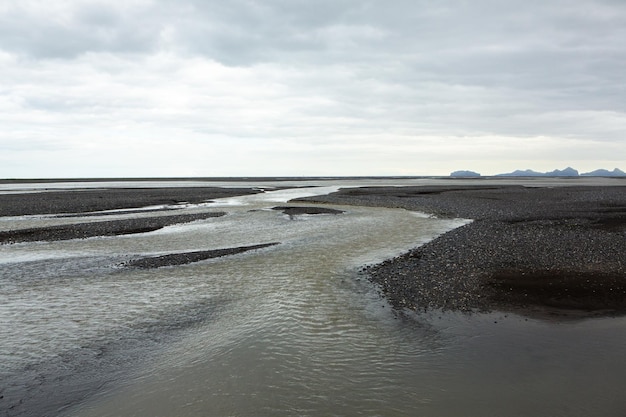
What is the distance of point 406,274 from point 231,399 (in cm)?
1164

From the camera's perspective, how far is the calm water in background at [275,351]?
9047 millimetres

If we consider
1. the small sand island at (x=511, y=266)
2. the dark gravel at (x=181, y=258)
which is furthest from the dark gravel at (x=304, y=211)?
the dark gravel at (x=181, y=258)

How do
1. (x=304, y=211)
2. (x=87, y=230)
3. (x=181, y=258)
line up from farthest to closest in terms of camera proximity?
(x=304, y=211), (x=87, y=230), (x=181, y=258)

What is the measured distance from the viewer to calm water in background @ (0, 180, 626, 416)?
905 cm

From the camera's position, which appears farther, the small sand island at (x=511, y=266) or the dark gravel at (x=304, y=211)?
the dark gravel at (x=304, y=211)

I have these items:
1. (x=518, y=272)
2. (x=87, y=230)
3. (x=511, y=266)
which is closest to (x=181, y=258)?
(x=87, y=230)

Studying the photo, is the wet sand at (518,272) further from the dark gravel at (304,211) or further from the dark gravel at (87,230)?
the dark gravel at (87,230)

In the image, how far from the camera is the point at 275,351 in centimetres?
1183

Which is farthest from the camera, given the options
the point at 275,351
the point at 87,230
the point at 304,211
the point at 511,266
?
the point at 304,211

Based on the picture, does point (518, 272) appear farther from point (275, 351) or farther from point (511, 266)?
point (275, 351)

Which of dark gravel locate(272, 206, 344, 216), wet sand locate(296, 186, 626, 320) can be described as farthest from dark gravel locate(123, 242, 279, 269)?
dark gravel locate(272, 206, 344, 216)

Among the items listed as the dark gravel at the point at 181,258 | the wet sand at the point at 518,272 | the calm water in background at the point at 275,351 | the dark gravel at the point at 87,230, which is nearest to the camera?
the calm water in background at the point at 275,351

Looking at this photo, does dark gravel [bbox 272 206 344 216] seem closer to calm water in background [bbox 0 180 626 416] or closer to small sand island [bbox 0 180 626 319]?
small sand island [bbox 0 180 626 319]

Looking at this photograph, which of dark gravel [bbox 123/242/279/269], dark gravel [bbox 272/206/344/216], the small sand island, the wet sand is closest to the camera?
the wet sand
